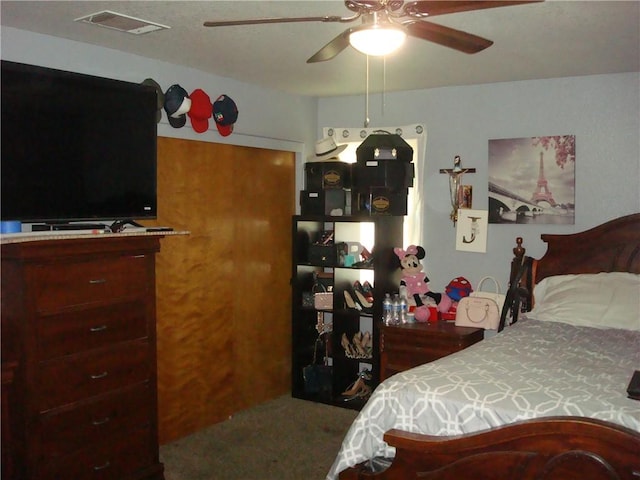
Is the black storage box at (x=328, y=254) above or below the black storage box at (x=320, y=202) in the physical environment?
below

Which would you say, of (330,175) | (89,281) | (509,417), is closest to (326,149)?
(330,175)

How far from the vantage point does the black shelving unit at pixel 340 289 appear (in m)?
4.33

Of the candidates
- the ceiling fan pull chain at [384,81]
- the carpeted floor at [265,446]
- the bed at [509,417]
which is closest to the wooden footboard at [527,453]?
the bed at [509,417]

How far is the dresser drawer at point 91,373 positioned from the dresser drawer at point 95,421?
46 millimetres

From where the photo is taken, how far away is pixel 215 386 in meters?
4.20

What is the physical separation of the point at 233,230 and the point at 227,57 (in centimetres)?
124

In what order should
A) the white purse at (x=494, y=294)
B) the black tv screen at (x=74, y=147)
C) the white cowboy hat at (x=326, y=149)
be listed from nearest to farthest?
the black tv screen at (x=74, y=147), the white purse at (x=494, y=294), the white cowboy hat at (x=326, y=149)

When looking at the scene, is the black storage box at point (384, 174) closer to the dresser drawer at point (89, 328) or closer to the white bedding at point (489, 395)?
the white bedding at point (489, 395)

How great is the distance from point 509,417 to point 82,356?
6.03ft

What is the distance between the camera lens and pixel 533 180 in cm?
413

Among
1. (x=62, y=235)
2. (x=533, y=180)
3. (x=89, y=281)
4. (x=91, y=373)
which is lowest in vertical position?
(x=91, y=373)

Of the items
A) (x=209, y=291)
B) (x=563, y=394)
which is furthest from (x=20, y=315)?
(x=563, y=394)

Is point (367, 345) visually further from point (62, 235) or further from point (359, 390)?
point (62, 235)

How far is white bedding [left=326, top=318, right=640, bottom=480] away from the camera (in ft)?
6.95
